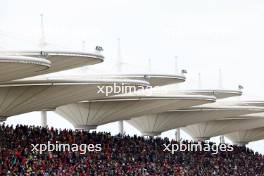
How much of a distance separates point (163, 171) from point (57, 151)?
10778 mm

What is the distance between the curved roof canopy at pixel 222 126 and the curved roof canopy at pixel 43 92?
34.0 m

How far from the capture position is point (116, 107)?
7612 centimetres

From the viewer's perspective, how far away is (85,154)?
205ft

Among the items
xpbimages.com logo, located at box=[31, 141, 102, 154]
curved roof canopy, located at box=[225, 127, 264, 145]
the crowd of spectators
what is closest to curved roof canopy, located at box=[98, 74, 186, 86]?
the crowd of spectators

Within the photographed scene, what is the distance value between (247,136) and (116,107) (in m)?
37.7

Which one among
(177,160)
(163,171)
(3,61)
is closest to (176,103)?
(177,160)

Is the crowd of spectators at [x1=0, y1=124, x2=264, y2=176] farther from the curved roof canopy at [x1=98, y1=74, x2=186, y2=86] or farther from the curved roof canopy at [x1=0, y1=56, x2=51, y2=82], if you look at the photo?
the curved roof canopy at [x1=98, y1=74, x2=186, y2=86]

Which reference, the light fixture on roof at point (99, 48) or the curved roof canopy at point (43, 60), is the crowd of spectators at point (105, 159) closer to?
the curved roof canopy at point (43, 60)

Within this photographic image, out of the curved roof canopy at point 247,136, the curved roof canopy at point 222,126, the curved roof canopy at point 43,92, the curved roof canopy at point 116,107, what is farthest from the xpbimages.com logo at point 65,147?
the curved roof canopy at point 247,136

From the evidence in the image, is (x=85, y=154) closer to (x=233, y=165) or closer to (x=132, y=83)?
(x=132, y=83)

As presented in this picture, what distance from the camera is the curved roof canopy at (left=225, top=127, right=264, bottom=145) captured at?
10988 cm

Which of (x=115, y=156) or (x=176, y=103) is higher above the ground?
(x=176, y=103)

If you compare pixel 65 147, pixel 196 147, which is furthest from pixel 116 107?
pixel 65 147

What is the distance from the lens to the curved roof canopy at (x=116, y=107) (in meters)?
75.3
